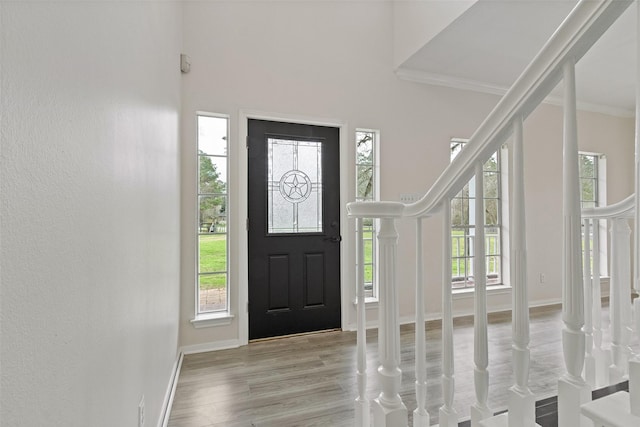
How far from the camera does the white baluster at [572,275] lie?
68 centimetres

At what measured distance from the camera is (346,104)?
326 cm

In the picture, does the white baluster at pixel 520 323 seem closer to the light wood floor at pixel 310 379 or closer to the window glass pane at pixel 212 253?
the light wood floor at pixel 310 379

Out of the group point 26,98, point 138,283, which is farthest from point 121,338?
point 26,98

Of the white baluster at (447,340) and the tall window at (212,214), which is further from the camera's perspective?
the tall window at (212,214)

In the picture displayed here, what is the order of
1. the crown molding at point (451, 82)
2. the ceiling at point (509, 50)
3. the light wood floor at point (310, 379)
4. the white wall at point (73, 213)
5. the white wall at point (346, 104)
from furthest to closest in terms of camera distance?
the crown molding at point (451, 82) → the white wall at point (346, 104) → the ceiling at point (509, 50) → the light wood floor at point (310, 379) → the white wall at point (73, 213)

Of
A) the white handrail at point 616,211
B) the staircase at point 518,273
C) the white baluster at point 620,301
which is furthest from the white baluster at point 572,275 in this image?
the white baluster at point 620,301

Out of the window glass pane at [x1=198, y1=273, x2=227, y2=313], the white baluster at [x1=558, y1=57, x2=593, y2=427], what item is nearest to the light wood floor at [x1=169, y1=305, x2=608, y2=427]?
the window glass pane at [x1=198, y1=273, x2=227, y2=313]

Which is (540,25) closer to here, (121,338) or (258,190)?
(258,190)

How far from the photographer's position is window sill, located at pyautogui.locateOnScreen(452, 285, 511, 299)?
3596mm

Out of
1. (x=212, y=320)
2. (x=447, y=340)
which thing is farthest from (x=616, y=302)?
(x=212, y=320)

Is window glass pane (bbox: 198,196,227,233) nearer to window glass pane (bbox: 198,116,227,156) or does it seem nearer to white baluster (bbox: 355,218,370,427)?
window glass pane (bbox: 198,116,227,156)

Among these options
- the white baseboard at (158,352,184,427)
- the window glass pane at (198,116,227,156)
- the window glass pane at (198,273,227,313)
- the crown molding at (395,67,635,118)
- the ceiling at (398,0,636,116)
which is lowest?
the white baseboard at (158,352,184,427)

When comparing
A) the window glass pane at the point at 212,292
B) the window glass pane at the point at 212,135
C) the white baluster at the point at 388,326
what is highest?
the window glass pane at the point at 212,135

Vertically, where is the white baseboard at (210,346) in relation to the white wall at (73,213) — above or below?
below
